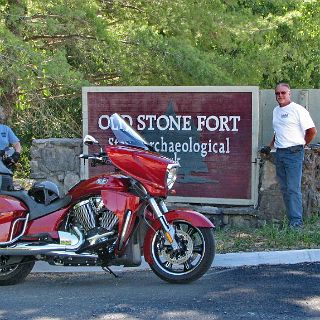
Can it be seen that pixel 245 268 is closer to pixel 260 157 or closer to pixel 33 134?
pixel 260 157

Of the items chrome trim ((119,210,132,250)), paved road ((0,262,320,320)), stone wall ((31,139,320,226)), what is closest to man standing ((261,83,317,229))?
stone wall ((31,139,320,226))

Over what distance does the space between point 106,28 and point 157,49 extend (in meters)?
0.94

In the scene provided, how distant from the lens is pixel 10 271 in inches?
261

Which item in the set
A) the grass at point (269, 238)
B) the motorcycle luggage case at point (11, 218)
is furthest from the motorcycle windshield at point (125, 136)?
the grass at point (269, 238)

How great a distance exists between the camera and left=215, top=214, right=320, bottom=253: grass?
774cm

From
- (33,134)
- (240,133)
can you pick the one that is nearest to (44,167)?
(240,133)

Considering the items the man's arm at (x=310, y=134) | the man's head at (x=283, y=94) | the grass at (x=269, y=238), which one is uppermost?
the man's head at (x=283, y=94)

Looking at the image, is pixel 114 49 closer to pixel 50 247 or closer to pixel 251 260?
pixel 251 260

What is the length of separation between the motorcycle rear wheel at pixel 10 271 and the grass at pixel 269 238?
6.98 ft

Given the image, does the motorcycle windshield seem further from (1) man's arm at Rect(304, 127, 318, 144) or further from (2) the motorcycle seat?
(1) man's arm at Rect(304, 127, 318, 144)

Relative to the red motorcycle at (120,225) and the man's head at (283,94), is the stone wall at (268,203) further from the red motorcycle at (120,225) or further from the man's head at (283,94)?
the red motorcycle at (120,225)

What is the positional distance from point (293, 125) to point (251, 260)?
1.89 meters

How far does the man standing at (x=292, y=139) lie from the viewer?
8.47m

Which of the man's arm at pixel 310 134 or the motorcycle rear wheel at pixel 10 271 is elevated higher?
the man's arm at pixel 310 134
